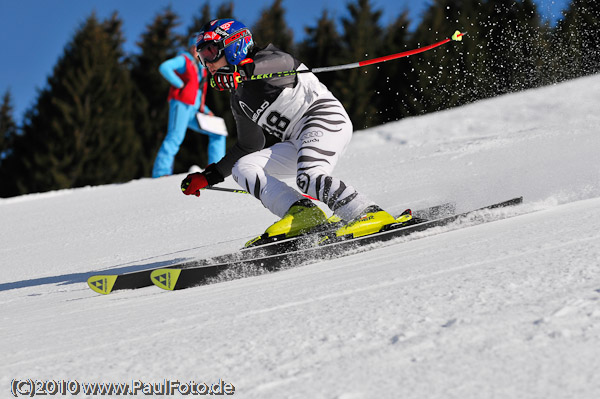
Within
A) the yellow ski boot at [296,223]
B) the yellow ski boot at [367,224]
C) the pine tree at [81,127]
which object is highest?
the pine tree at [81,127]

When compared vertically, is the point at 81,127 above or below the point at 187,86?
above

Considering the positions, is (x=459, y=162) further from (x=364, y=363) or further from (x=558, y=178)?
(x=364, y=363)

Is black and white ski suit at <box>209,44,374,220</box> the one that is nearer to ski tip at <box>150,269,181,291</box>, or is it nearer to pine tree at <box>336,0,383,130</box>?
ski tip at <box>150,269,181,291</box>

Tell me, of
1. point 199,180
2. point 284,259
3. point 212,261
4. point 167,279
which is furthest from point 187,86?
point 167,279

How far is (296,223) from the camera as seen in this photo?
11.0 ft

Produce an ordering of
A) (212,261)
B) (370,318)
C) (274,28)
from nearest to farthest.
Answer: (370,318) < (212,261) < (274,28)

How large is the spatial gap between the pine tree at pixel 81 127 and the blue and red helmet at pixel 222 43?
17378mm

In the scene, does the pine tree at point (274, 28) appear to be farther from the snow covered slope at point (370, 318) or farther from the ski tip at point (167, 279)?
the ski tip at point (167, 279)

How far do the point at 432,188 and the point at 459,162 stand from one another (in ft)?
4.20

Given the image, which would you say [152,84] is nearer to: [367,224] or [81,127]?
[81,127]

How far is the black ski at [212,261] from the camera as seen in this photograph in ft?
9.52

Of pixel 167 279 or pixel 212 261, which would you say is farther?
pixel 212 261

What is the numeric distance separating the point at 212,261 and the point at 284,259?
36 cm

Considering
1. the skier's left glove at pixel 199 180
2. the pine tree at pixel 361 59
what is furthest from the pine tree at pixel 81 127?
the skier's left glove at pixel 199 180
